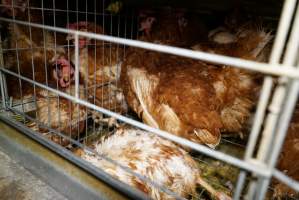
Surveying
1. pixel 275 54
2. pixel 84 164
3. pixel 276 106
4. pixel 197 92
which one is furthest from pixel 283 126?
pixel 197 92

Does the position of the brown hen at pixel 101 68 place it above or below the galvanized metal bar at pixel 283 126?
below

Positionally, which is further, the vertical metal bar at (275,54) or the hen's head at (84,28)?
the hen's head at (84,28)

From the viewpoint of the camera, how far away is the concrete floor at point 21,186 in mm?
1159

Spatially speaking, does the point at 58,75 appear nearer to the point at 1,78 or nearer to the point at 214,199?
the point at 1,78

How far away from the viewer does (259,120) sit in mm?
633

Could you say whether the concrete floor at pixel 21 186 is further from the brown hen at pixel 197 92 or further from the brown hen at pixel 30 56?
the brown hen at pixel 197 92

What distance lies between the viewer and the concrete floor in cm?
116

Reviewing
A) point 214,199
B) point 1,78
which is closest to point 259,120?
point 214,199

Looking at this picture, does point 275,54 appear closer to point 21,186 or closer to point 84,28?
point 21,186

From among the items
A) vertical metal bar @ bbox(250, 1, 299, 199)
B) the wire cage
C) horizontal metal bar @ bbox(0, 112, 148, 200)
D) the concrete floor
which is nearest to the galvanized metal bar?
vertical metal bar @ bbox(250, 1, 299, 199)

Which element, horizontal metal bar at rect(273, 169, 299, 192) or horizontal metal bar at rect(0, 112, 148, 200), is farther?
horizontal metal bar at rect(0, 112, 148, 200)

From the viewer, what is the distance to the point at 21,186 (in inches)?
47.7

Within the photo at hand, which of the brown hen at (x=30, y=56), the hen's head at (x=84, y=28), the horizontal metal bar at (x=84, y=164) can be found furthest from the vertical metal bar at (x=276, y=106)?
the hen's head at (x=84, y=28)

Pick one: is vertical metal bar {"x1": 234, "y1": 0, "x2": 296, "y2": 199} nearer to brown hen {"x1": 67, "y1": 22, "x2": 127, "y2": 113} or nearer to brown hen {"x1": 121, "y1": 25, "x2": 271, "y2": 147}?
brown hen {"x1": 121, "y1": 25, "x2": 271, "y2": 147}
